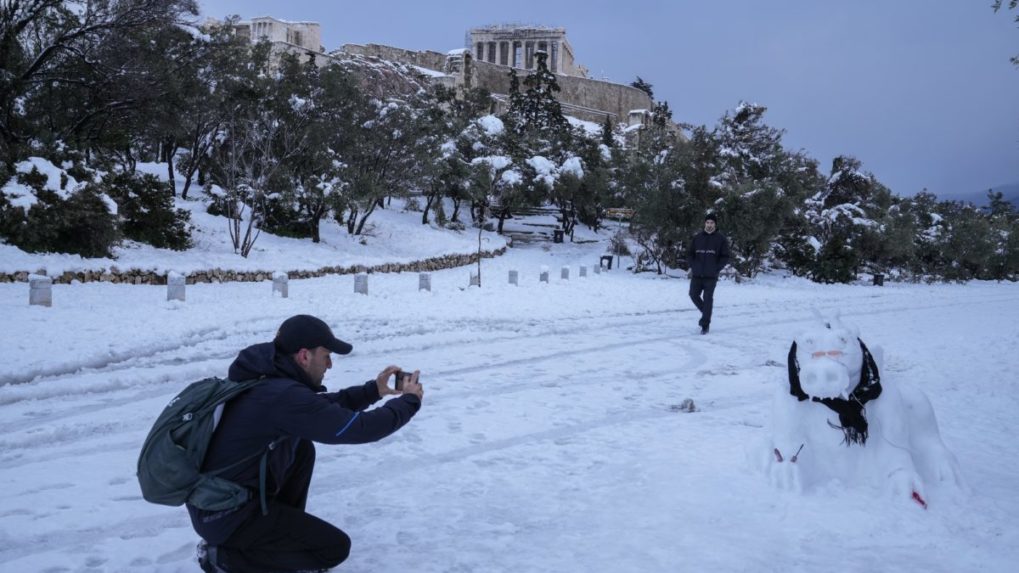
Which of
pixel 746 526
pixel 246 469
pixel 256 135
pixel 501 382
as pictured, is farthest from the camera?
pixel 256 135

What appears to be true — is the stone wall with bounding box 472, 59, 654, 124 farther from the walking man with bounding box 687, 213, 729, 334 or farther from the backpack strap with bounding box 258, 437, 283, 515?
the backpack strap with bounding box 258, 437, 283, 515

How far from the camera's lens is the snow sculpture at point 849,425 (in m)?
3.70

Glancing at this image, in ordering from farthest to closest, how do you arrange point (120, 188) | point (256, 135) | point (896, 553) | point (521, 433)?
1. point (256, 135)
2. point (120, 188)
3. point (521, 433)
4. point (896, 553)

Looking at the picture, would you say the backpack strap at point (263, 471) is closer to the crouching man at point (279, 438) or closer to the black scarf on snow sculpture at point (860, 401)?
the crouching man at point (279, 438)

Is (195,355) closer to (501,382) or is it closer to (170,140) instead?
(501,382)

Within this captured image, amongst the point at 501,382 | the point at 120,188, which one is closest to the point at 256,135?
the point at 120,188

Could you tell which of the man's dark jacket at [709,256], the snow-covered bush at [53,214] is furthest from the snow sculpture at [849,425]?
the snow-covered bush at [53,214]

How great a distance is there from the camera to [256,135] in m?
20.8

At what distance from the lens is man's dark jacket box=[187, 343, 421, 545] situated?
8.68 ft

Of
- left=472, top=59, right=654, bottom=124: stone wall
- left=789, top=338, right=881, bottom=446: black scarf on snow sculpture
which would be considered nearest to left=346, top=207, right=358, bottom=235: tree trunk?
left=789, top=338, right=881, bottom=446: black scarf on snow sculpture

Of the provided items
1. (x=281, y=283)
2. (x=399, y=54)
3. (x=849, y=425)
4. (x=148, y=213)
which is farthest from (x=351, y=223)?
(x=399, y=54)

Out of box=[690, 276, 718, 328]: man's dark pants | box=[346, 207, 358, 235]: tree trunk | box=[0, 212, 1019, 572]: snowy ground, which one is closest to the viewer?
box=[0, 212, 1019, 572]: snowy ground

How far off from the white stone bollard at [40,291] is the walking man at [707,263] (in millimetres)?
9741

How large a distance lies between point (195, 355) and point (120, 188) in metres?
12.5
